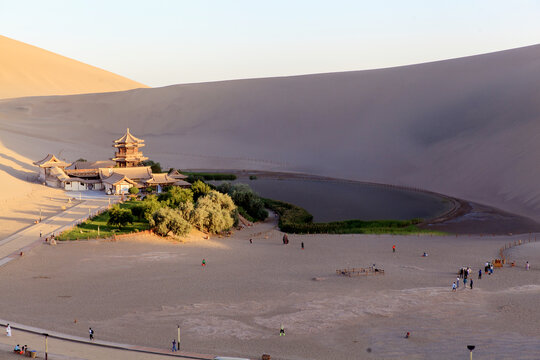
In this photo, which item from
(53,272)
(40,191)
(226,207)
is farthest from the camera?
(40,191)

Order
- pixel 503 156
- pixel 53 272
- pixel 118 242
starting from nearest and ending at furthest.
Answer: pixel 53 272 → pixel 118 242 → pixel 503 156

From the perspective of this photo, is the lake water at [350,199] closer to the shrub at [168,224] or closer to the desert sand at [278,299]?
the shrub at [168,224]

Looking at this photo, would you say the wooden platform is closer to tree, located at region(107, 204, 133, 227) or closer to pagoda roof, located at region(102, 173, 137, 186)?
tree, located at region(107, 204, 133, 227)

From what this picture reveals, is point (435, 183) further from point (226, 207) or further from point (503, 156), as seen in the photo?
point (226, 207)

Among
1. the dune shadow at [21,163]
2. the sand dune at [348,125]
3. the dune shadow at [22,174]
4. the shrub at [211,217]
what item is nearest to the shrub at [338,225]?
the shrub at [211,217]

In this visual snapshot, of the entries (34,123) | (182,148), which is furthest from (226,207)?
(34,123)

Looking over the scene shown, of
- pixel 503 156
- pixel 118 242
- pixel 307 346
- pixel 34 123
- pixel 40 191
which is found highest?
pixel 34 123

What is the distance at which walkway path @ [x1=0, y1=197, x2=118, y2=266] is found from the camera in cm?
3247

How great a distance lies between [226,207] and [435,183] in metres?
38.7

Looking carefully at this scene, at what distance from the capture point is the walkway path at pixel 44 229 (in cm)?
3247

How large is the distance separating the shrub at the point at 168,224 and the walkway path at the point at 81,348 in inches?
689

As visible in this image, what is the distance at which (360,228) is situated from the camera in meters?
45.9

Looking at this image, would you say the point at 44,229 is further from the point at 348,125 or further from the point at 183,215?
the point at 348,125

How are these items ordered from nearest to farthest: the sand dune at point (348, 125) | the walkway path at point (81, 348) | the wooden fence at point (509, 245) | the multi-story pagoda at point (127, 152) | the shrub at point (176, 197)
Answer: the walkway path at point (81, 348) < the wooden fence at point (509, 245) < the shrub at point (176, 197) < the multi-story pagoda at point (127, 152) < the sand dune at point (348, 125)
